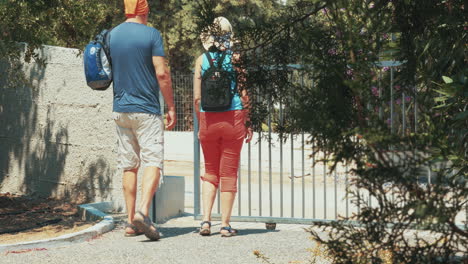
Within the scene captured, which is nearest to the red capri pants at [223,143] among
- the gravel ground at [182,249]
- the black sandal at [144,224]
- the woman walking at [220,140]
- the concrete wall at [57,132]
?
the woman walking at [220,140]

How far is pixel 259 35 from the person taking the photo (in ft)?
14.6

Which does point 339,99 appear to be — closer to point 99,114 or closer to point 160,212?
point 160,212

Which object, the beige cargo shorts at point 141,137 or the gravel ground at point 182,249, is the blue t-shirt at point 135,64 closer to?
the beige cargo shorts at point 141,137

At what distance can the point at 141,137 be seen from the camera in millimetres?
8031

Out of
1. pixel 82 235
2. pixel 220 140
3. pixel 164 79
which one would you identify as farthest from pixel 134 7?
pixel 82 235

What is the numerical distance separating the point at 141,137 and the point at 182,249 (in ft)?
3.50

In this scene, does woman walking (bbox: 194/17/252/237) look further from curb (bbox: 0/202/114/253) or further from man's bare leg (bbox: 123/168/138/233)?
curb (bbox: 0/202/114/253)

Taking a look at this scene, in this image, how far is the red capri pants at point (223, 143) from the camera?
321 inches

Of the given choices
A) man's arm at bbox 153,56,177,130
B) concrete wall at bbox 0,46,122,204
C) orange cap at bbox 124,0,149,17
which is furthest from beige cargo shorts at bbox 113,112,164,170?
concrete wall at bbox 0,46,122,204

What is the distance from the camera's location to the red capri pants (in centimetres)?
816

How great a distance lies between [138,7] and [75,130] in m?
2.53

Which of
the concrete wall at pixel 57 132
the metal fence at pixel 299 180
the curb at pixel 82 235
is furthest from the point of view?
the concrete wall at pixel 57 132

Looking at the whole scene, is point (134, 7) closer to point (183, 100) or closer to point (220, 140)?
point (220, 140)

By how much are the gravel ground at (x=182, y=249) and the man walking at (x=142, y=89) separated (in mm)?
276
